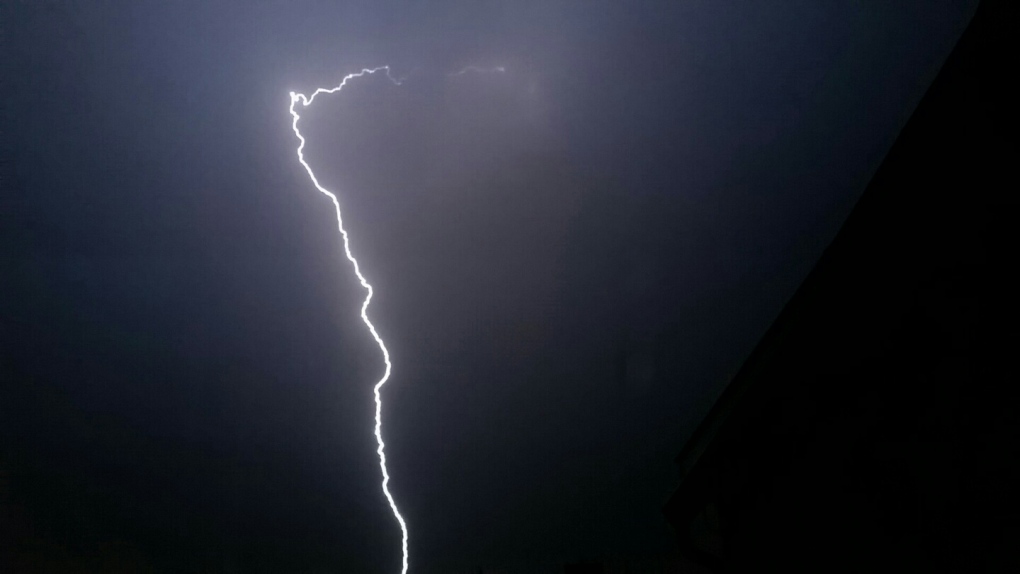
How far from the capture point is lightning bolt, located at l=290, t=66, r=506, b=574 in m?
1.85

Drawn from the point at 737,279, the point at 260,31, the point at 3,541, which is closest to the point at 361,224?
the point at 260,31

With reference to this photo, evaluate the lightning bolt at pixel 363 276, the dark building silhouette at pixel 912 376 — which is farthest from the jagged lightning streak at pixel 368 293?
the dark building silhouette at pixel 912 376

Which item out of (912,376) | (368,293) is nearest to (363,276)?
(368,293)

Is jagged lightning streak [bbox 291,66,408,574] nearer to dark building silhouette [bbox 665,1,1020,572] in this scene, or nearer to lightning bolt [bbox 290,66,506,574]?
lightning bolt [bbox 290,66,506,574]

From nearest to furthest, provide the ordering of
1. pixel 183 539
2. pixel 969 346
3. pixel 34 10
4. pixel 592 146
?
pixel 969 346, pixel 34 10, pixel 592 146, pixel 183 539

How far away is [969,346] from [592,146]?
124 centimetres

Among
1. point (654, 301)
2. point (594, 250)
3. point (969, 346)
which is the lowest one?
point (969, 346)

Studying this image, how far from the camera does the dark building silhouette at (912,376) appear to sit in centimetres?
81

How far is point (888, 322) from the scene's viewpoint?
94 centimetres

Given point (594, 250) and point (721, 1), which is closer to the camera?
point (721, 1)

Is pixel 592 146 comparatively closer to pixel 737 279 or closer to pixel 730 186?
pixel 730 186

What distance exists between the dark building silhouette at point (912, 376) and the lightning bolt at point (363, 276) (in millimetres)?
1226

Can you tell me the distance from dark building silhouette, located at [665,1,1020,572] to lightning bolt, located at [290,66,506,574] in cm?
123

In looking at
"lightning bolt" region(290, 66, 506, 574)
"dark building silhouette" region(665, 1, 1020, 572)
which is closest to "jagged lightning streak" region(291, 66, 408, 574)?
"lightning bolt" region(290, 66, 506, 574)
